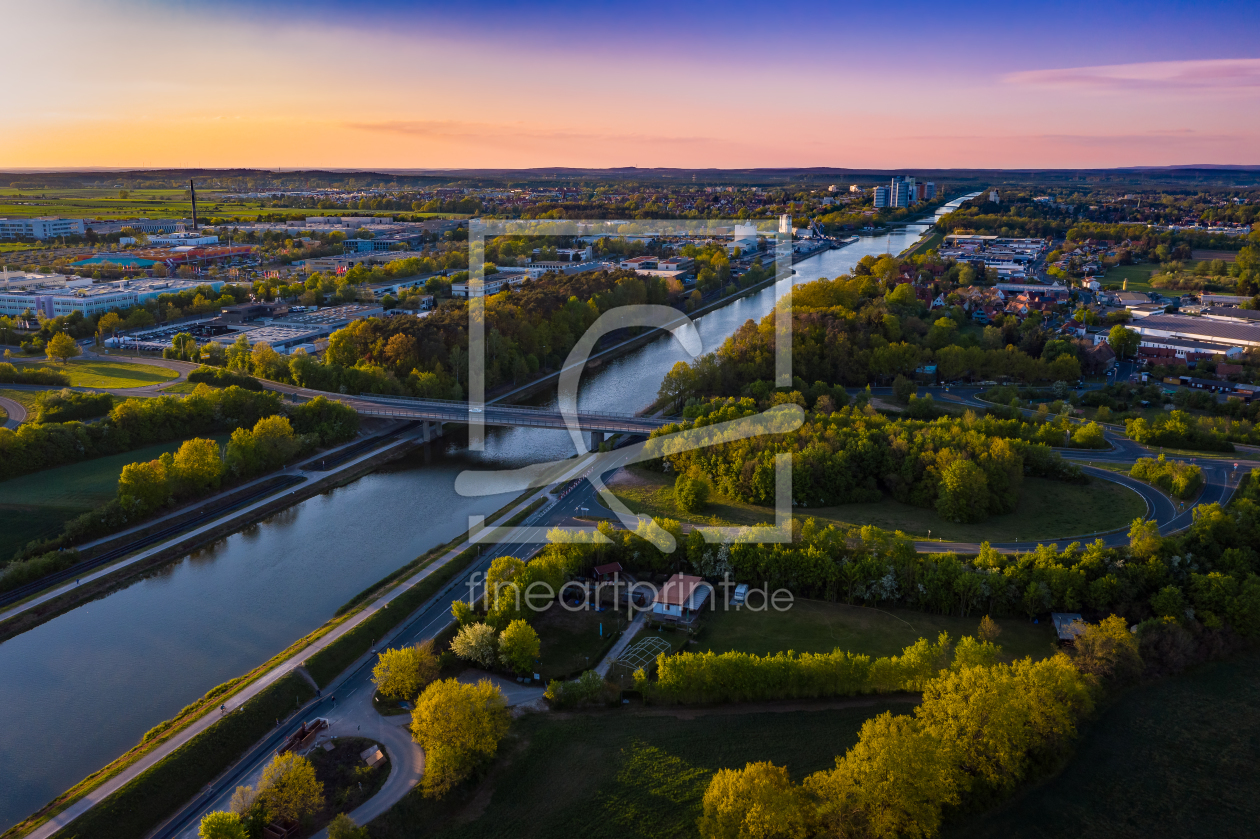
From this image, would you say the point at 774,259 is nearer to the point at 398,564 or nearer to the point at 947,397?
the point at 947,397

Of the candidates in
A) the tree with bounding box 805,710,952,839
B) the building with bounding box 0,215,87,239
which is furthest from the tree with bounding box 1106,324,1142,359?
the building with bounding box 0,215,87,239

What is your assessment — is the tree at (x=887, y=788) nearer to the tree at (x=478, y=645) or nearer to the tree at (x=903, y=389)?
the tree at (x=478, y=645)

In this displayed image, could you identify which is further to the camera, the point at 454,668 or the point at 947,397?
the point at 947,397

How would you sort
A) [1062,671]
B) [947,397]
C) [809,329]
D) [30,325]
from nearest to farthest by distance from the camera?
[1062,671], [947,397], [809,329], [30,325]

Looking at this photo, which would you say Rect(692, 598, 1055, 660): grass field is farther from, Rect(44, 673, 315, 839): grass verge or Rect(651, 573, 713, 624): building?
Rect(44, 673, 315, 839): grass verge

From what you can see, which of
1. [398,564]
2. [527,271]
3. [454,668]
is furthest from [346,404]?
[527,271]

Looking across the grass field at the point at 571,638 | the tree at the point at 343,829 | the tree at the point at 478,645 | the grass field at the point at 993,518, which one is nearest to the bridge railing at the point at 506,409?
the grass field at the point at 993,518
